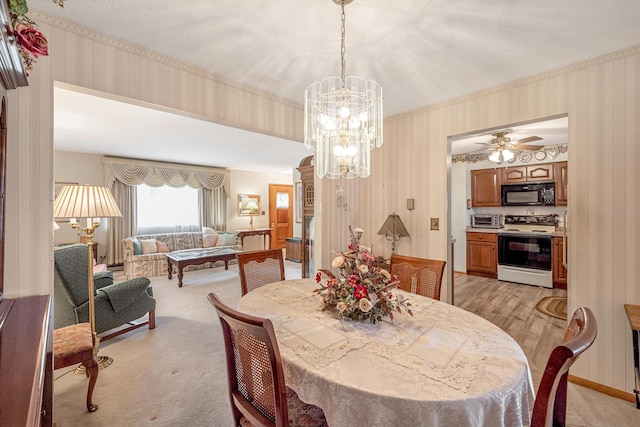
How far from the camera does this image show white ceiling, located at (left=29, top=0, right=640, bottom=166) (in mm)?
1546

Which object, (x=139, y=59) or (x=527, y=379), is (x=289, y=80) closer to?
(x=139, y=59)

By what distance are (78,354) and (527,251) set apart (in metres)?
5.89

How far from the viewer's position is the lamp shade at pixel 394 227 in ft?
10.5

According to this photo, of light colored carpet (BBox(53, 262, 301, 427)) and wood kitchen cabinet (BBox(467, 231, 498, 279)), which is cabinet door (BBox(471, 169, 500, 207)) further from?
light colored carpet (BBox(53, 262, 301, 427))

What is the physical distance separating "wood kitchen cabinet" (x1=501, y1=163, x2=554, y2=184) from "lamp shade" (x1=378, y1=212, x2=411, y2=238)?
10.6ft

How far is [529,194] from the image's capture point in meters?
4.88

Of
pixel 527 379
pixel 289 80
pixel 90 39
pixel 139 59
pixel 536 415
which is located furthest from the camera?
pixel 289 80

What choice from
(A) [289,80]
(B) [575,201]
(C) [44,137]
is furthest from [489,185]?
(C) [44,137]

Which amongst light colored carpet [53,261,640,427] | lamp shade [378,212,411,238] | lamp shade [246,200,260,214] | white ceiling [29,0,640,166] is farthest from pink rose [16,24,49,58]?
lamp shade [246,200,260,214]

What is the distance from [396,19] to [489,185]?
4.71 metres

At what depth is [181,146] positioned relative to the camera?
5102mm

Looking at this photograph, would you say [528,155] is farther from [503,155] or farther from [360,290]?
[360,290]

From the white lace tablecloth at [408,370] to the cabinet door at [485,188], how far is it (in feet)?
15.1

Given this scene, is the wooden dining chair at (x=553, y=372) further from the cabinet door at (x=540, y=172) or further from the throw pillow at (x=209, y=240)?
the throw pillow at (x=209, y=240)
